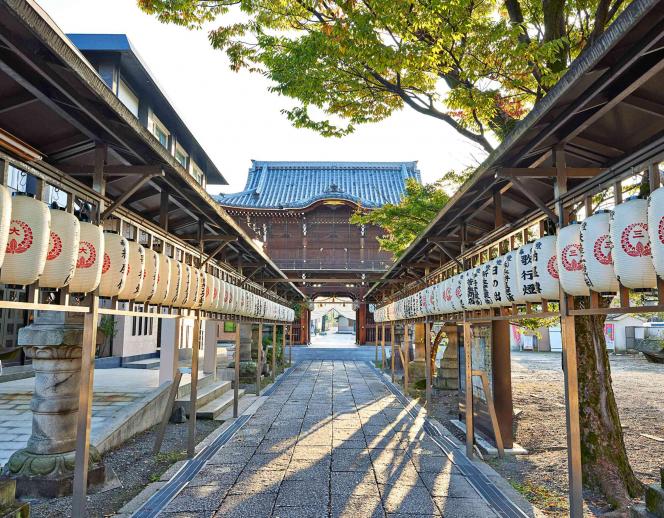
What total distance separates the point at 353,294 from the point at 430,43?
1231 inches

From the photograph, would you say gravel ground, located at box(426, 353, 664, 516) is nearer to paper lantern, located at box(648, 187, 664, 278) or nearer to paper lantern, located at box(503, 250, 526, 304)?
paper lantern, located at box(503, 250, 526, 304)

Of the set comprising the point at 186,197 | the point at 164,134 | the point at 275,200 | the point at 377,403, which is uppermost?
the point at 275,200

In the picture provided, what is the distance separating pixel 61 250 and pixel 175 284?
303 cm

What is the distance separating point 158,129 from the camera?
59.4ft

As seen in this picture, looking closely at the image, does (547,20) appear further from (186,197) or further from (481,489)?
(481,489)

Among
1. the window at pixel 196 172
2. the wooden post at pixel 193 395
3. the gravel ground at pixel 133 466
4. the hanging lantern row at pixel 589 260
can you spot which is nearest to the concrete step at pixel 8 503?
the gravel ground at pixel 133 466

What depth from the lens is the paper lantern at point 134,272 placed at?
5.74 meters

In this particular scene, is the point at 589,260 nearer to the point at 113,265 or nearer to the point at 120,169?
the point at 113,265

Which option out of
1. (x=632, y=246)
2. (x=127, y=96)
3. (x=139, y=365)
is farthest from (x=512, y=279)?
(x=139, y=365)

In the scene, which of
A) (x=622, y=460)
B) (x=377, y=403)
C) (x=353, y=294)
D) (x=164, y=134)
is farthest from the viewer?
(x=353, y=294)

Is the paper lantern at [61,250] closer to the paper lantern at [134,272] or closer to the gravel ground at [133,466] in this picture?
the paper lantern at [134,272]

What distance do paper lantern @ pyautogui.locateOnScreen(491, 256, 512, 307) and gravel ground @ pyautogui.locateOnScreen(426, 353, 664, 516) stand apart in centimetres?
274

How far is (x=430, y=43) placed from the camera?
8.44m

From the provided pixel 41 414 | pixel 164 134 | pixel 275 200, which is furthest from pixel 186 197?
pixel 275 200
